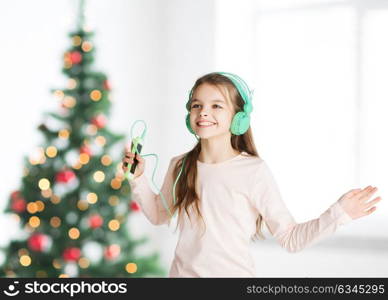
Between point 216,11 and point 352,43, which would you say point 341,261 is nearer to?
point 352,43

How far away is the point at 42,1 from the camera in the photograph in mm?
3982

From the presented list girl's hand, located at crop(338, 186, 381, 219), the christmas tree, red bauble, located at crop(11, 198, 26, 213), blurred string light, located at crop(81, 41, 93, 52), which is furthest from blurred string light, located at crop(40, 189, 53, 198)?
girl's hand, located at crop(338, 186, 381, 219)

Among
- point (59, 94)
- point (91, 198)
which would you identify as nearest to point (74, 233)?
point (91, 198)

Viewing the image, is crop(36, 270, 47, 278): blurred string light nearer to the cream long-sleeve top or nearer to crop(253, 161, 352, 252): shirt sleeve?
the cream long-sleeve top

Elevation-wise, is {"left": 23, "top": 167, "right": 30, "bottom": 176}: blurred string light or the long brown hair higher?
the long brown hair

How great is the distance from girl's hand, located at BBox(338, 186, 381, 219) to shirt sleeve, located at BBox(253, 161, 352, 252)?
0.05ft

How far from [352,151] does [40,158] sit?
233 cm

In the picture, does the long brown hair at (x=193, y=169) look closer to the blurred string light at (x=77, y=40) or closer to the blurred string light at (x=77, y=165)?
the blurred string light at (x=77, y=165)

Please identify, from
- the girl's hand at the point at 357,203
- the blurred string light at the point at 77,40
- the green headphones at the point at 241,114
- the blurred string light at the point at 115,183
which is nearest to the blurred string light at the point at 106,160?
the blurred string light at the point at 115,183

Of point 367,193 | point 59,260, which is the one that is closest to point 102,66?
point 59,260

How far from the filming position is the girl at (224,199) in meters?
1.83

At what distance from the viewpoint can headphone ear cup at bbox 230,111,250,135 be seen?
1946 mm

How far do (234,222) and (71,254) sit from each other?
1692mm

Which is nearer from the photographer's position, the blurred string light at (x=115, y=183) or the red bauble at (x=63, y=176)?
the red bauble at (x=63, y=176)
